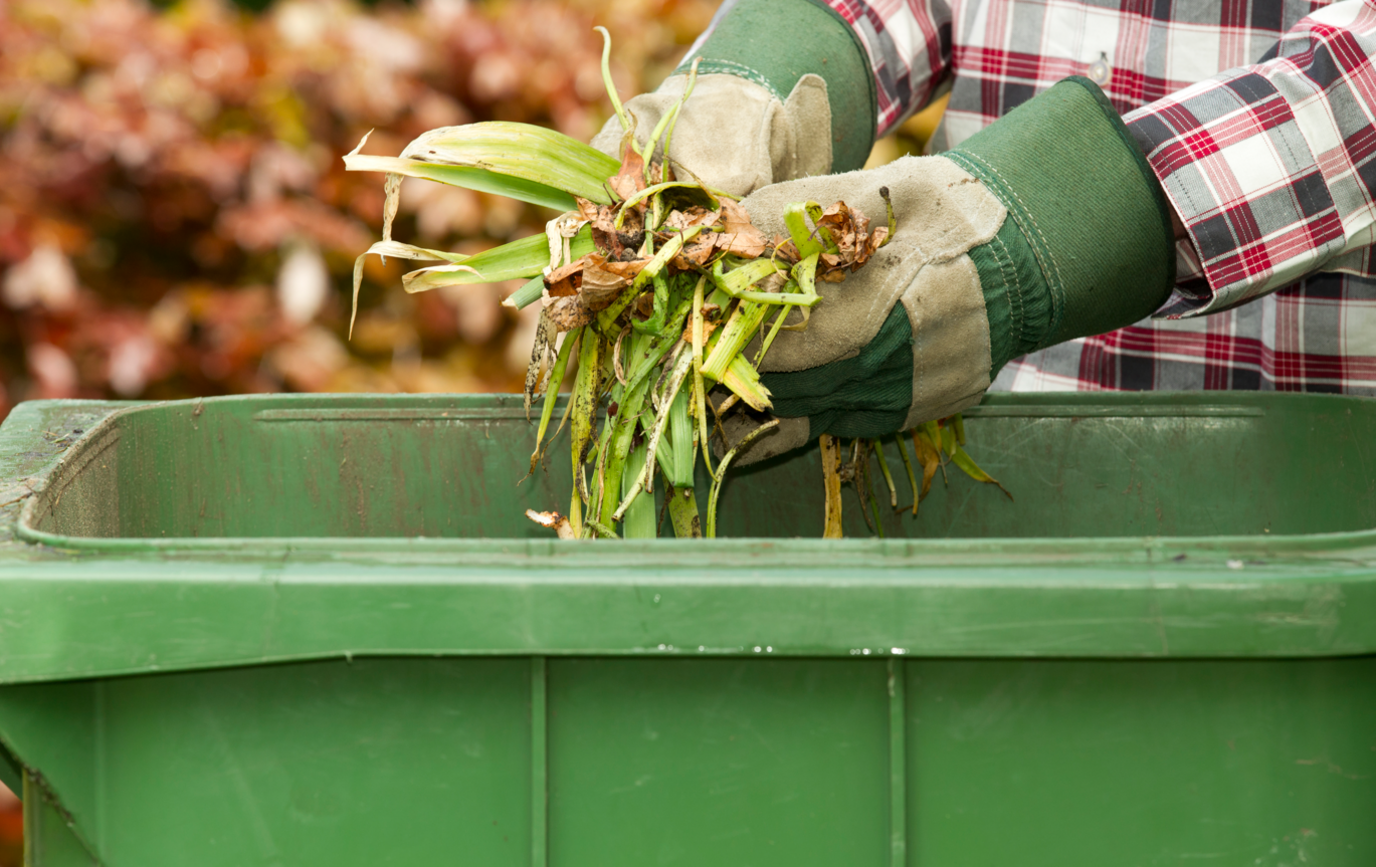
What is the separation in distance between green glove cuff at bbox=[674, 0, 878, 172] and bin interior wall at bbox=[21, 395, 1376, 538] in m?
0.44

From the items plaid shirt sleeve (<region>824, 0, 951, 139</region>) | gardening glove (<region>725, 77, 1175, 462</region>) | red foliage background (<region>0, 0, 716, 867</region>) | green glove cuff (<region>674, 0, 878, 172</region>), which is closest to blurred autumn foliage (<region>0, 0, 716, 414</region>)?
red foliage background (<region>0, 0, 716, 867</region>)

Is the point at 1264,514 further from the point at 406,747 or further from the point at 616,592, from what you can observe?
the point at 406,747

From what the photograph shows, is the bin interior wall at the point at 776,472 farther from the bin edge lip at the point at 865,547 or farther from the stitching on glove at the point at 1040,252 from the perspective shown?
the bin edge lip at the point at 865,547

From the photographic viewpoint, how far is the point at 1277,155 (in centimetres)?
127

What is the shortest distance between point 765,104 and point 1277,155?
0.58m

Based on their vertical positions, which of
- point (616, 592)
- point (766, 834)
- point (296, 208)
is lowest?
point (766, 834)

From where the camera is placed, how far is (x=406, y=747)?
2.82ft

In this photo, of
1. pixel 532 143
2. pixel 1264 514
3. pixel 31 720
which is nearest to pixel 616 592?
pixel 31 720

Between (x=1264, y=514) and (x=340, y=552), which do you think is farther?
(x=1264, y=514)

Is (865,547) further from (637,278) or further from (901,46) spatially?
(901,46)

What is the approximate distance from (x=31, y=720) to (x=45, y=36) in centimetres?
237

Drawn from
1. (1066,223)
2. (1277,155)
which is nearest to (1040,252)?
(1066,223)

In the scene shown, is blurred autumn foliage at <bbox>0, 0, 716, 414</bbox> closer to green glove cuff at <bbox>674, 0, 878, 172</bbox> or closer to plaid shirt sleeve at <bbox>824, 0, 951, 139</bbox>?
plaid shirt sleeve at <bbox>824, 0, 951, 139</bbox>

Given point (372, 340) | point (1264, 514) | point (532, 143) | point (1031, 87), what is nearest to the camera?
point (532, 143)
